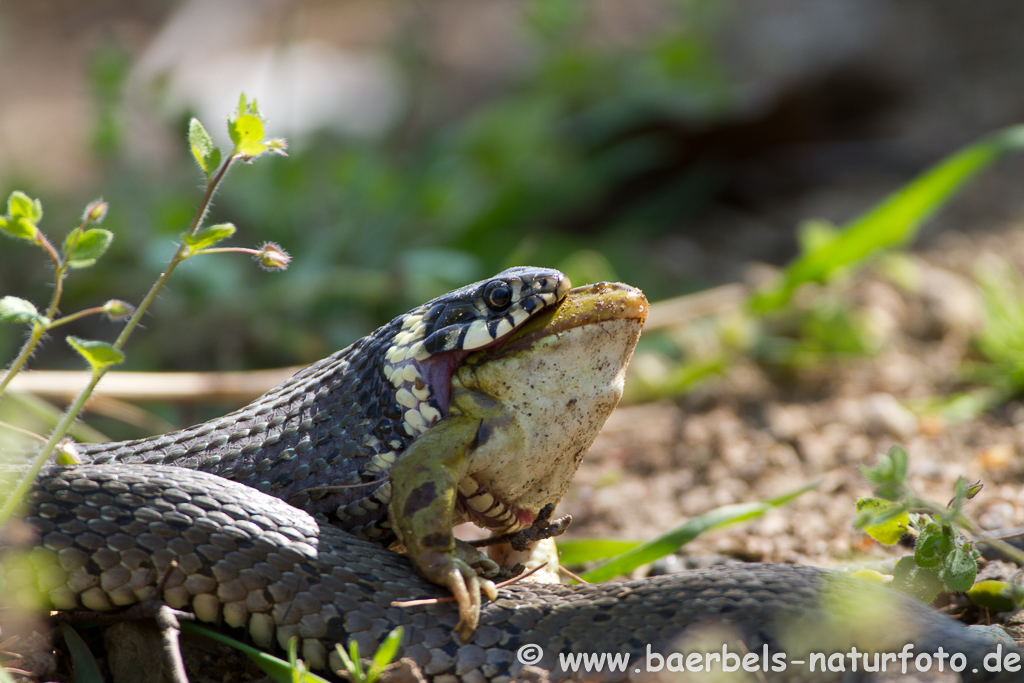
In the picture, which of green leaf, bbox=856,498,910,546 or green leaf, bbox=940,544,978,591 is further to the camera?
green leaf, bbox=940,544,978,591

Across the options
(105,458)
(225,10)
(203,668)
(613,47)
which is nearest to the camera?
(203,668)

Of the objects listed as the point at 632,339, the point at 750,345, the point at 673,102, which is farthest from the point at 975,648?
the point at 673,102

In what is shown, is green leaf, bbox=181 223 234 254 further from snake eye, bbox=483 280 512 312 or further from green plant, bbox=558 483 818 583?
green plant, bbox=558 483 818 583

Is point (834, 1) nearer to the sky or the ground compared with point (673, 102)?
nearer to the sky

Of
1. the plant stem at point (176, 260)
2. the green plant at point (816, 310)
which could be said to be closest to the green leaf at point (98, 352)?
the plant stem at point (176, 260)

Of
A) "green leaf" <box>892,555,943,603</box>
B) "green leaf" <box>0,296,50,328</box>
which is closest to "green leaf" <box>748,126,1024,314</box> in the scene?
"green leaf" <box>892,555,943,603</box>

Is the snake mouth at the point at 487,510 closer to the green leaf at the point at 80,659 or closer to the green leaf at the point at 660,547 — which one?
the green leaf at the point at 660,547

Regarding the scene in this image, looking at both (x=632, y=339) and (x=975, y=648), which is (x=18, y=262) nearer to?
(x=632, y=339)
